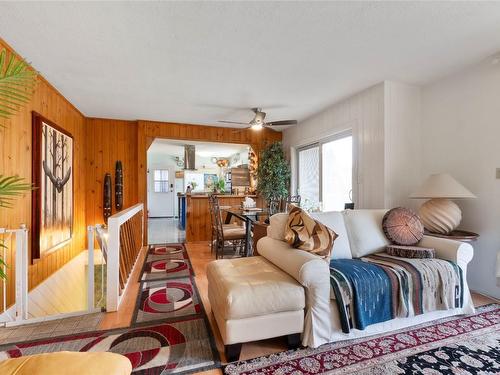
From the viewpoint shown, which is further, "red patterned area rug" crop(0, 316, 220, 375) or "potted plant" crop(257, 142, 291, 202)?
"potted plant" crop(257, 142, 291, 202)

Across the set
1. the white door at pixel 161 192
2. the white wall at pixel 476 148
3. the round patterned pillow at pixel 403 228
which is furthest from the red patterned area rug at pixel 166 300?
the white door at pixel 161 192

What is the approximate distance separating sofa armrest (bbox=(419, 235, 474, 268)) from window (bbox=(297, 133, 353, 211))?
5.22ft

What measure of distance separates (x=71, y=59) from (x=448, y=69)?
4.09 meters

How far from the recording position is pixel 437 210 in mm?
2623

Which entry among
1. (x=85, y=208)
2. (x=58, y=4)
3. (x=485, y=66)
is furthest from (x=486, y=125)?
(x=85, y=208)

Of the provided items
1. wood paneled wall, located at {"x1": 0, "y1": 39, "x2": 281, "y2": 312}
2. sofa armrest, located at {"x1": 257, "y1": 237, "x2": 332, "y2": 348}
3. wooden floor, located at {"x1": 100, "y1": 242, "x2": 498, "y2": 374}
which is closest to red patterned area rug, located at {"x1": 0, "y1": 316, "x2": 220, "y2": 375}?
wooden floor, located at {"x1": 100, "y1": 242, "x2": 498, "y2": 374}

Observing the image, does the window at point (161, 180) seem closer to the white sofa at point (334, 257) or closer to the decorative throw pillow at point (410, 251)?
the white sofa at point (334, 257)

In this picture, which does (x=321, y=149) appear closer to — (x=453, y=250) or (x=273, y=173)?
(x=273, y=173)

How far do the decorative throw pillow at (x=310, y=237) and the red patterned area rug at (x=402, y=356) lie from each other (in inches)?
26.1

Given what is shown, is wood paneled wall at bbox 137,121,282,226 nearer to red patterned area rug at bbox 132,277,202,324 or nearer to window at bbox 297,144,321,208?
window at bbox 297,144,321,208

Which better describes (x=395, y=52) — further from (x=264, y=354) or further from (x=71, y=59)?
(x=71, y=59)

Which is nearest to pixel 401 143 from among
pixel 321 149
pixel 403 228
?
pixel 403 228

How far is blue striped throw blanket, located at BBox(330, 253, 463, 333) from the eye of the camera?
180cm

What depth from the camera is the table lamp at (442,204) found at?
8.20 feet
